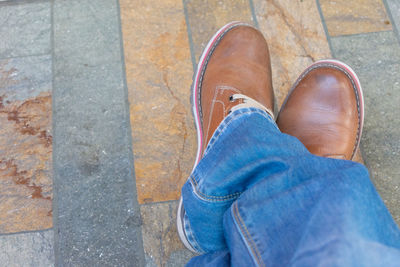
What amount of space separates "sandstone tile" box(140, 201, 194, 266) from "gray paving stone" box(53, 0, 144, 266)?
0.03 m

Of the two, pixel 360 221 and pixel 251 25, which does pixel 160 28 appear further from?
pixel 360 221

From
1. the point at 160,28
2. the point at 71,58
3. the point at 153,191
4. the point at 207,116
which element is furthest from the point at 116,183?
the point at 160,28

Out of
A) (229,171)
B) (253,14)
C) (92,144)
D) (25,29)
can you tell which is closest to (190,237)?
(229,171)

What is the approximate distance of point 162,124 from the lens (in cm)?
136

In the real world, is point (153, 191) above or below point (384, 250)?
below

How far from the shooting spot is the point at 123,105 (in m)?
1.38

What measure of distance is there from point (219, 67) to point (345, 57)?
533 millimetres

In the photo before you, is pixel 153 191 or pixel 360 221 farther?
pixel 153 191

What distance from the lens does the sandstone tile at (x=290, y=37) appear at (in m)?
1.43

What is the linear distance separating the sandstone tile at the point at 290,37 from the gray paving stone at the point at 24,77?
2.96 ft

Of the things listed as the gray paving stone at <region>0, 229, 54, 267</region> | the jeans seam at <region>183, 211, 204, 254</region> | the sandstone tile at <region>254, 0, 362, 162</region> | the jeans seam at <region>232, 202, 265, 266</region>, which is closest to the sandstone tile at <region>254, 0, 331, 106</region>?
the sandstone tile at <region>254, 0, 362, 162</region>

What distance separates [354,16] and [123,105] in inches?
40.5

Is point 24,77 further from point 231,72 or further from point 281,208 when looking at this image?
point 281,208

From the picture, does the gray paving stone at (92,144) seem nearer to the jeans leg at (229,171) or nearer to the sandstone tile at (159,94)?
the sandstone tile at (159,94)
